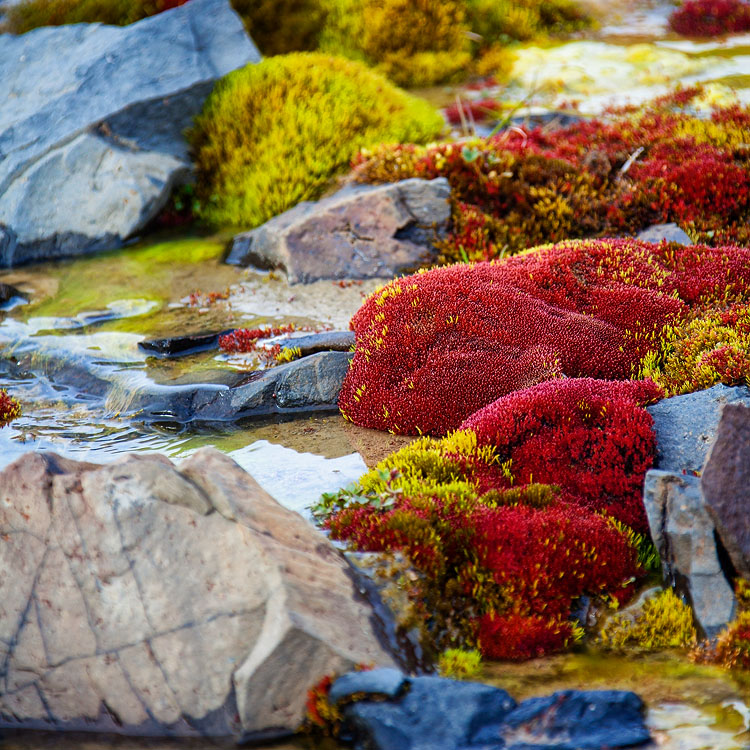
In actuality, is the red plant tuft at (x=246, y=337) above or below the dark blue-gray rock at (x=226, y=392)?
above

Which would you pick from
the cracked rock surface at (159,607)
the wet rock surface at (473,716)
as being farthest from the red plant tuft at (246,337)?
the wet rock surface at (473,716)

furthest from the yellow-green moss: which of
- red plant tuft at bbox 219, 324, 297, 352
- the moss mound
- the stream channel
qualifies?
the moss mound

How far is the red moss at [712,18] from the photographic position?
69.4 feet

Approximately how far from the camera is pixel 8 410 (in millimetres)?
8398

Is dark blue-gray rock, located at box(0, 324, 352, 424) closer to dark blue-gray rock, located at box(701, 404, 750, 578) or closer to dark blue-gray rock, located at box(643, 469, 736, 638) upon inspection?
dark blue-gray rock, located at box(643, 469, 736, 638)

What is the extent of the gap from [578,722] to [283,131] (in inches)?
456

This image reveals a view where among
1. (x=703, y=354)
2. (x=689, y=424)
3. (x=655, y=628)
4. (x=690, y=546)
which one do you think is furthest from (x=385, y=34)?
(x=655, y=628)

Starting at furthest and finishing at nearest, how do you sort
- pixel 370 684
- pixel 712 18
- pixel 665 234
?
1. pixel 712 18
2. pixel 665 234
3. pixel 370 684

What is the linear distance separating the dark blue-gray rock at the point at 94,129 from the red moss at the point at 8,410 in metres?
5.47

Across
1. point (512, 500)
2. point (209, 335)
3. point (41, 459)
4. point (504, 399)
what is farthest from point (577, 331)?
point (41, 459)

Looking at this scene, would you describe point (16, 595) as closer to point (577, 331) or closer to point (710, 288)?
point (577, 331)

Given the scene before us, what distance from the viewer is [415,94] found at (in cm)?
1898

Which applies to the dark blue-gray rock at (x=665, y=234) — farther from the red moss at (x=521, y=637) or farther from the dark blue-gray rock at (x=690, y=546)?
the red moss at (x=521, y=637)

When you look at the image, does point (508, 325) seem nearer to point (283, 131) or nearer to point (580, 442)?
point (580, 442)
